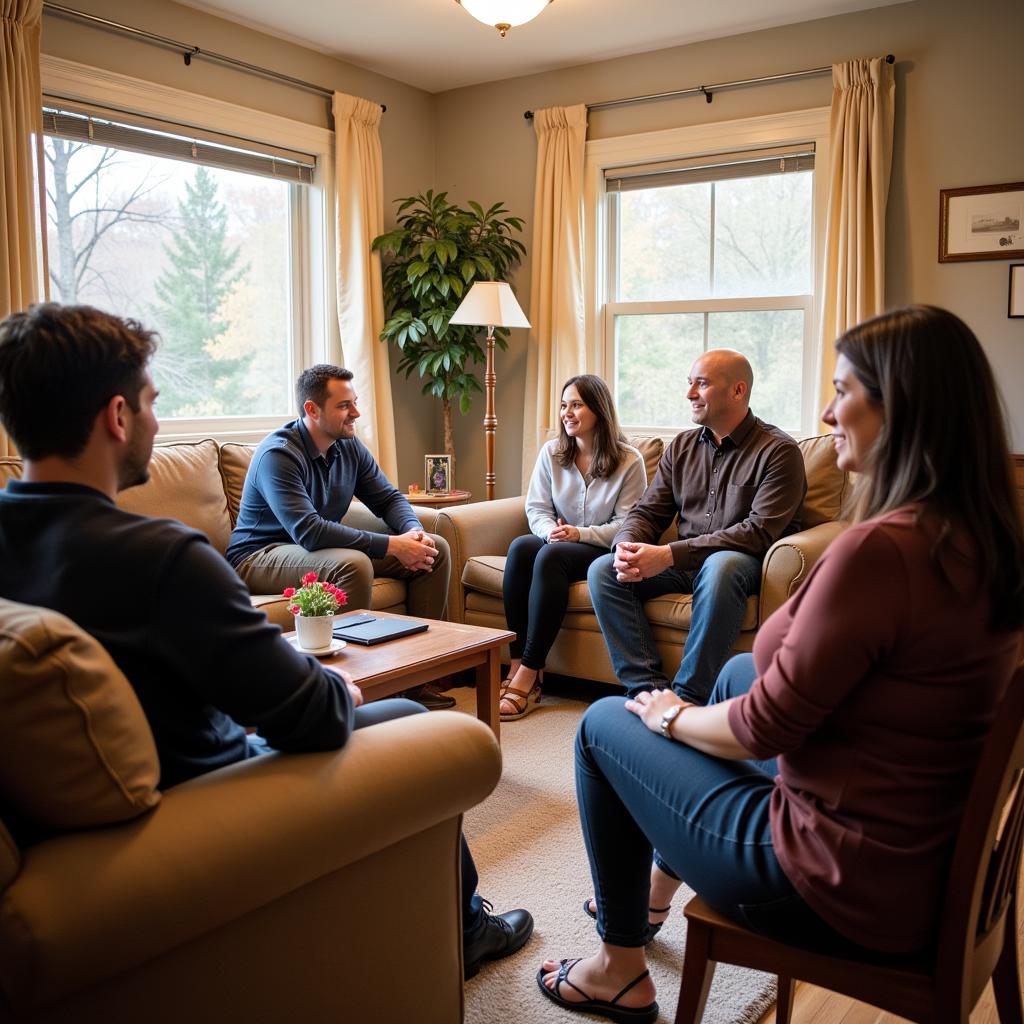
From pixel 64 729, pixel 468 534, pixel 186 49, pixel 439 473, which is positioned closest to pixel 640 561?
pixel 468 534

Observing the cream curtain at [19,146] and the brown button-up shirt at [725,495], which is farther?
the cream curtain at [19,146]

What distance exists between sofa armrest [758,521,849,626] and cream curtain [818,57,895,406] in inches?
51.7

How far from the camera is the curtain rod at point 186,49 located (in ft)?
11.8

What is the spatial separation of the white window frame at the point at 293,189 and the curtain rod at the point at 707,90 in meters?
1.16

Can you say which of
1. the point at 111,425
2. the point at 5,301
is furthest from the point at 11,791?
the point at 5,301

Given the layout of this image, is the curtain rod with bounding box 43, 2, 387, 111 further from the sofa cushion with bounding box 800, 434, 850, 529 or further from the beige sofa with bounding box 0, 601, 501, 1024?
the beige sofa with bounding box 0, 601, 501, 1024

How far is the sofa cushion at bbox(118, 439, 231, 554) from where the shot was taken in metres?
3.31

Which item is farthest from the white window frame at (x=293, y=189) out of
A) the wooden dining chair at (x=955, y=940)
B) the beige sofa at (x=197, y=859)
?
the wooden dining chair at (x=955, y=940)

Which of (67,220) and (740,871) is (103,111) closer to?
(67,220)

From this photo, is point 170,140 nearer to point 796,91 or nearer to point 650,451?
point 650,451

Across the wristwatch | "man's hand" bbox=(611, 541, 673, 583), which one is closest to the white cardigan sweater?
"man's hand" bbox=(611, 541, 673, 583)

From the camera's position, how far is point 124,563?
43.3 inches

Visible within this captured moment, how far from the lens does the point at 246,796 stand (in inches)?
43.9

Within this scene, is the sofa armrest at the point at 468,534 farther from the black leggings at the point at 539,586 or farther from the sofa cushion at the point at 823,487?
the sofa cushion at the point at 823,487
